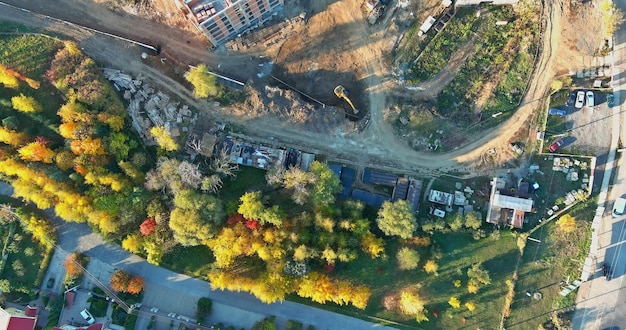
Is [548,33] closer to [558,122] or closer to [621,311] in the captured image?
[558,122]

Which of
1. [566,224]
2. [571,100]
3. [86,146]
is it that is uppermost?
[571,100]

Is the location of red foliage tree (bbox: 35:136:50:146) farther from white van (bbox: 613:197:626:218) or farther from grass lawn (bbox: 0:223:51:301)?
white van (bbox: 613:197:626:218)

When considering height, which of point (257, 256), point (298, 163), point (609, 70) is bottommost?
point (257, 256)

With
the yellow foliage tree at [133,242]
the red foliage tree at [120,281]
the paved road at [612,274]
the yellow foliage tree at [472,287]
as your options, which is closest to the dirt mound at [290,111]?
the yellow foliage tree at [133,242]

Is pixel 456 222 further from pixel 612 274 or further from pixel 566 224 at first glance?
pixel 612 274

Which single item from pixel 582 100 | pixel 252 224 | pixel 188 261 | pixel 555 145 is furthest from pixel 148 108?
pixel 582 100

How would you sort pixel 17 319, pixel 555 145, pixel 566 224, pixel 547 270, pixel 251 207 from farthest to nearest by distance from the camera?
pixel 555 145, pixel 547 270, pixel 566 224, pixel 251 207, pixel 17 319

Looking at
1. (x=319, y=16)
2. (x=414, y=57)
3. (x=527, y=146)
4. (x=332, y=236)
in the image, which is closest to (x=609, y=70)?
(x=527, y=146)
